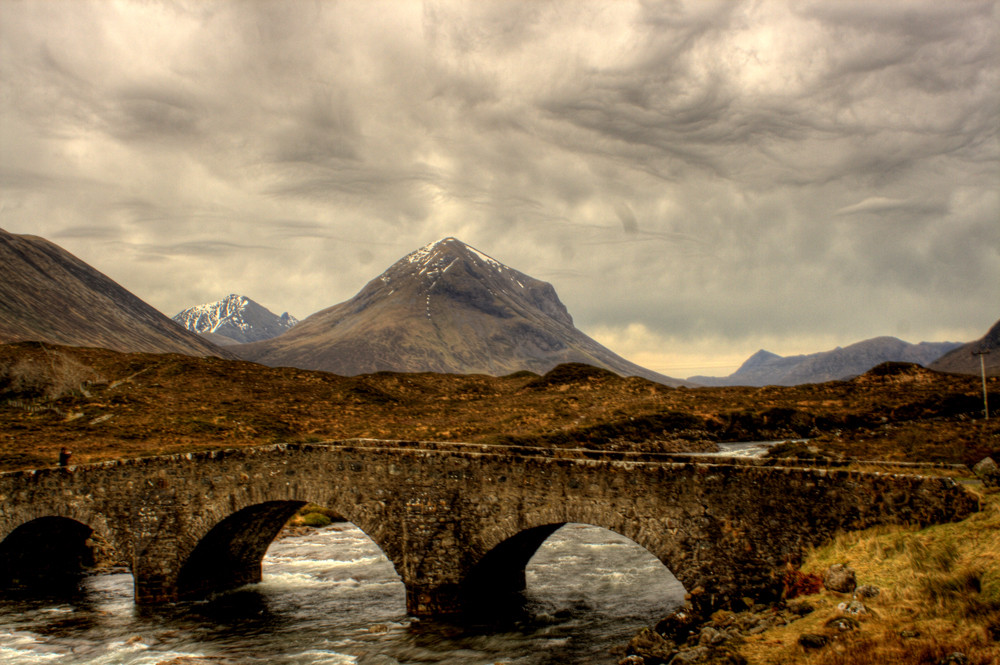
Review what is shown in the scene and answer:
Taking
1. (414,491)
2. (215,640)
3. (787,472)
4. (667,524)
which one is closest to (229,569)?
(215,640)

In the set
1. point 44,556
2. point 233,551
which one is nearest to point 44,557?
point 44,556

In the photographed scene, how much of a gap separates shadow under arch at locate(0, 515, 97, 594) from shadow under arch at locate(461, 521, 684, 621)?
18.7m

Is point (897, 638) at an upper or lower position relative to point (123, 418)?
lower

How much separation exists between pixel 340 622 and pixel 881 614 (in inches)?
685

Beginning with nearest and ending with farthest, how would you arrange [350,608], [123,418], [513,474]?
[513,474]
[350,608]
[123,418]

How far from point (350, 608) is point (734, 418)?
57.7 meters

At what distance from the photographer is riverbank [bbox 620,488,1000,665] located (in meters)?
10.6

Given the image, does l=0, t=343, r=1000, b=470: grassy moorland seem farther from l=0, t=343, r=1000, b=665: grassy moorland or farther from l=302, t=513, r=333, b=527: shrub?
l=302, t=513, r=333, b=527: shrub

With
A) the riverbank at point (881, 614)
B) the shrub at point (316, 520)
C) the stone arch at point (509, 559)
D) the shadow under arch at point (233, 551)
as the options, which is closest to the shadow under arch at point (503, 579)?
the stone arch at point (509, 559)

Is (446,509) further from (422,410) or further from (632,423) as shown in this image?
(422,410)

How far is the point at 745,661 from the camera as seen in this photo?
11898 mm

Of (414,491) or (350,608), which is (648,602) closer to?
(414,491)

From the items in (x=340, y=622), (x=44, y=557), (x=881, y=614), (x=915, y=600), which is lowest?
(x=340, y=622)

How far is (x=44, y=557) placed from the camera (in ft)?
103
